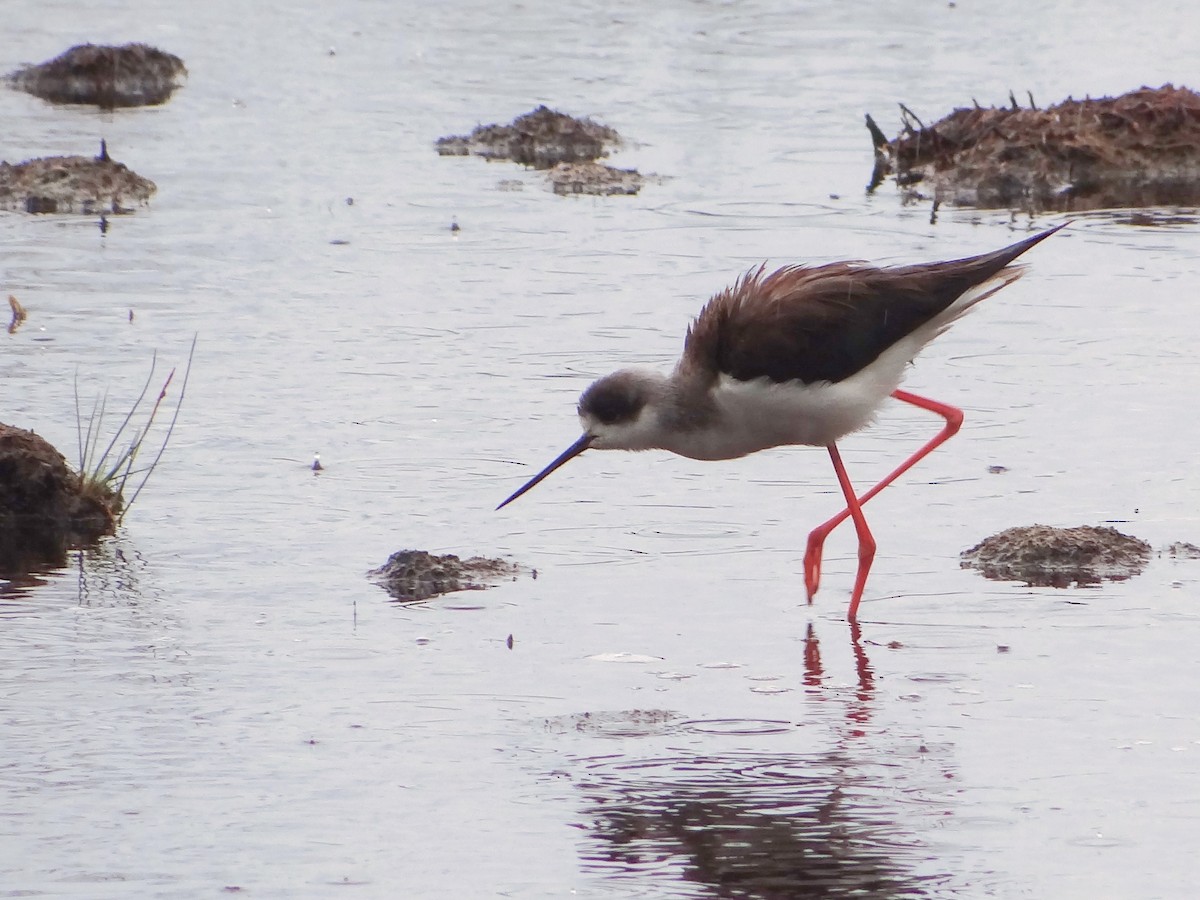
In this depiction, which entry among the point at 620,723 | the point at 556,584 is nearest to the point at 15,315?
the point at 556,584

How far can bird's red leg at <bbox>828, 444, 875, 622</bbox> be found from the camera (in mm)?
7430

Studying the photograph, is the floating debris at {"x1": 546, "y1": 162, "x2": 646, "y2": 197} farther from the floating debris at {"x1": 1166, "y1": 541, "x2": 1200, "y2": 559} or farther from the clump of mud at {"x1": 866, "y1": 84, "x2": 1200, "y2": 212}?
the floating debris at {"x1": 1166, "y1": 541, "x2": 1200, "y2": 559}

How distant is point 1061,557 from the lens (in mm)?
7711

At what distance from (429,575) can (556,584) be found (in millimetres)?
455

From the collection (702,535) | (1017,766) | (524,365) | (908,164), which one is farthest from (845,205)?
(1017,766)

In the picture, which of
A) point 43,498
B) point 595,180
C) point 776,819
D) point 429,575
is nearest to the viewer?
point 776,819

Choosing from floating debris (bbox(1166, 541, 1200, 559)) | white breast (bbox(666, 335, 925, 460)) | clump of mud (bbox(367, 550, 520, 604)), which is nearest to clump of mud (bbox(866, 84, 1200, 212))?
white breast (bbox(666, 335, 925, 460))

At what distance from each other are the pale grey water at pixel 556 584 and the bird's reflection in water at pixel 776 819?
0.6 inches

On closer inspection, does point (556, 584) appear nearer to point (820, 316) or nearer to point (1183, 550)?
point (820, 316)

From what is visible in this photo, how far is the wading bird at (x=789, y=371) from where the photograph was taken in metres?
7.99

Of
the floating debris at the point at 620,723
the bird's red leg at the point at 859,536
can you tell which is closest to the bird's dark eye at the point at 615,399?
the bird's red leg at the point at 859,536

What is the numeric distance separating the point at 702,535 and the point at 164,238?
19.2 ft

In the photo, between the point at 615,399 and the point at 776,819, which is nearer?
the point at 776,819

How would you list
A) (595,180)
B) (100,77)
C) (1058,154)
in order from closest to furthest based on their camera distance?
(595,180) → (1058,154) → (100,77)
